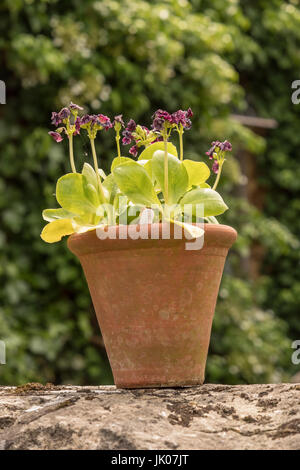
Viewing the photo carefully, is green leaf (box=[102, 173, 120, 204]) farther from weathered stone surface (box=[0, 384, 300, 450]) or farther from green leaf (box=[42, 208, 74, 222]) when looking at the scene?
weathered stone surface (box=[0, 384, 300, 450])

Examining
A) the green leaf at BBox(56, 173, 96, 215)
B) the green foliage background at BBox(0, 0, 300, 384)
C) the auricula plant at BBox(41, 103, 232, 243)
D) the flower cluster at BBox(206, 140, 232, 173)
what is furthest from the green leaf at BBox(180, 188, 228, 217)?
the green foliage background at BBox(0, 0, 300, 384)

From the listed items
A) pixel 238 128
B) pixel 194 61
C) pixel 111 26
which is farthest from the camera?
pixel 238 128

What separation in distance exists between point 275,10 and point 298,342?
2.55 metres

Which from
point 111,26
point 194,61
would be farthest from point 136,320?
point 194,61

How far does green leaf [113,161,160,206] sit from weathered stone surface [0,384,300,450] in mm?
460

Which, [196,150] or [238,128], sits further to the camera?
[238,128]

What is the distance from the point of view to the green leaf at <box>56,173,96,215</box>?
5.23 feet

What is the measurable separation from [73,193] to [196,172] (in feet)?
1.04

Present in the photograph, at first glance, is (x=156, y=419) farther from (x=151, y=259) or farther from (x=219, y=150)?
(x=219, y=150)

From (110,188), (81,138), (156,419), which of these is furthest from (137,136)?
(81,138)

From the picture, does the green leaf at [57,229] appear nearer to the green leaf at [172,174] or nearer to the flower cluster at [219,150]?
the green leaf at [172,174]
